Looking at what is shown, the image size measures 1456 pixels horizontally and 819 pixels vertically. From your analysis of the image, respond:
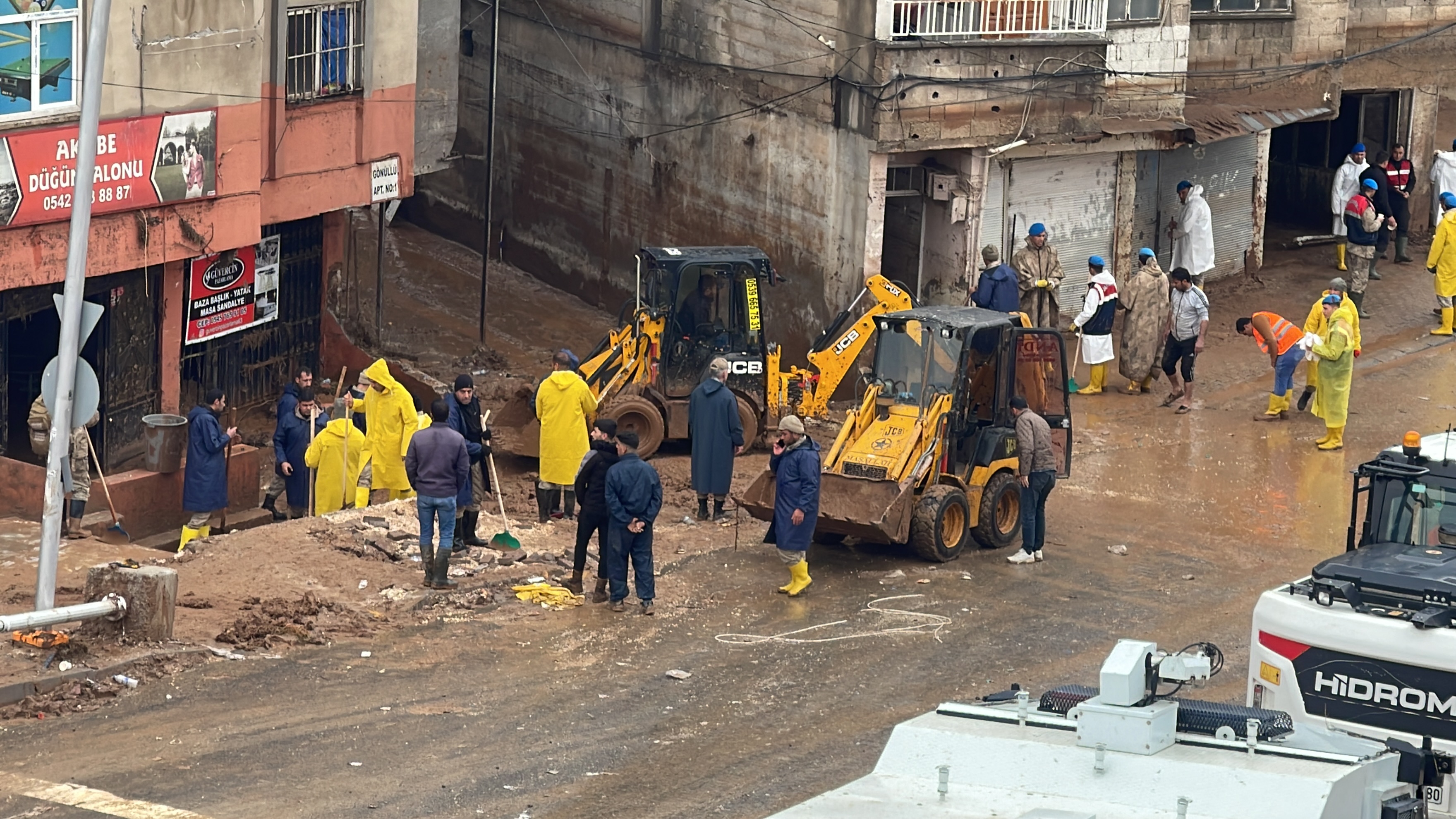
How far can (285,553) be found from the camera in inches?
621

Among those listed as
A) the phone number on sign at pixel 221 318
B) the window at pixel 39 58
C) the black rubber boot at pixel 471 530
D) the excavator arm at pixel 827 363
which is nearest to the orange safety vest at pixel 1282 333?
the excavator arm at pixel 827 363

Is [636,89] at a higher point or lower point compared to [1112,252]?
higher

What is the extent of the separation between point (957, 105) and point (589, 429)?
7.04m

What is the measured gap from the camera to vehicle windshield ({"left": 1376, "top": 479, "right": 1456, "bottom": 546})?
11.6 meters

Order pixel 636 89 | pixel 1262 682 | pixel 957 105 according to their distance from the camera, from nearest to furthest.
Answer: pixel 1262 682
pixel 957 105
pixel 636 89

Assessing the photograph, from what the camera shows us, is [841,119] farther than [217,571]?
Yes

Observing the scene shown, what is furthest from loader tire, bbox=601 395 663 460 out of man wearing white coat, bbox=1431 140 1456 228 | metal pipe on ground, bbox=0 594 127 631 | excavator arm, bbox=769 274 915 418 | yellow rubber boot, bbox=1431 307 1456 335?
man wearing white coat, bbox=1431 140 1456 228

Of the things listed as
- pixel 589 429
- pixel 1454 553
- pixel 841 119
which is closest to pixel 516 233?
pixel 841 119

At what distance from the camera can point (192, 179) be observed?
66.2 ft

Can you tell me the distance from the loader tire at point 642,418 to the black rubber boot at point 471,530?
10.6 ft

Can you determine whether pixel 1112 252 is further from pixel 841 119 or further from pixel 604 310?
pixel 604 310

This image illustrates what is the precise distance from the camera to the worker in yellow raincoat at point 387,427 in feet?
54.7

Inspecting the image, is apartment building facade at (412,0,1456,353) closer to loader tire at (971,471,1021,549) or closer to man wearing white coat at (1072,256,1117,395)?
man wearing white coat at (1072,256,1117,395)

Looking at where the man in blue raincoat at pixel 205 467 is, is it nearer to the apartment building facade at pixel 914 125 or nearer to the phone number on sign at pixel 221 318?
the phone number on sign at pixel 221 318
